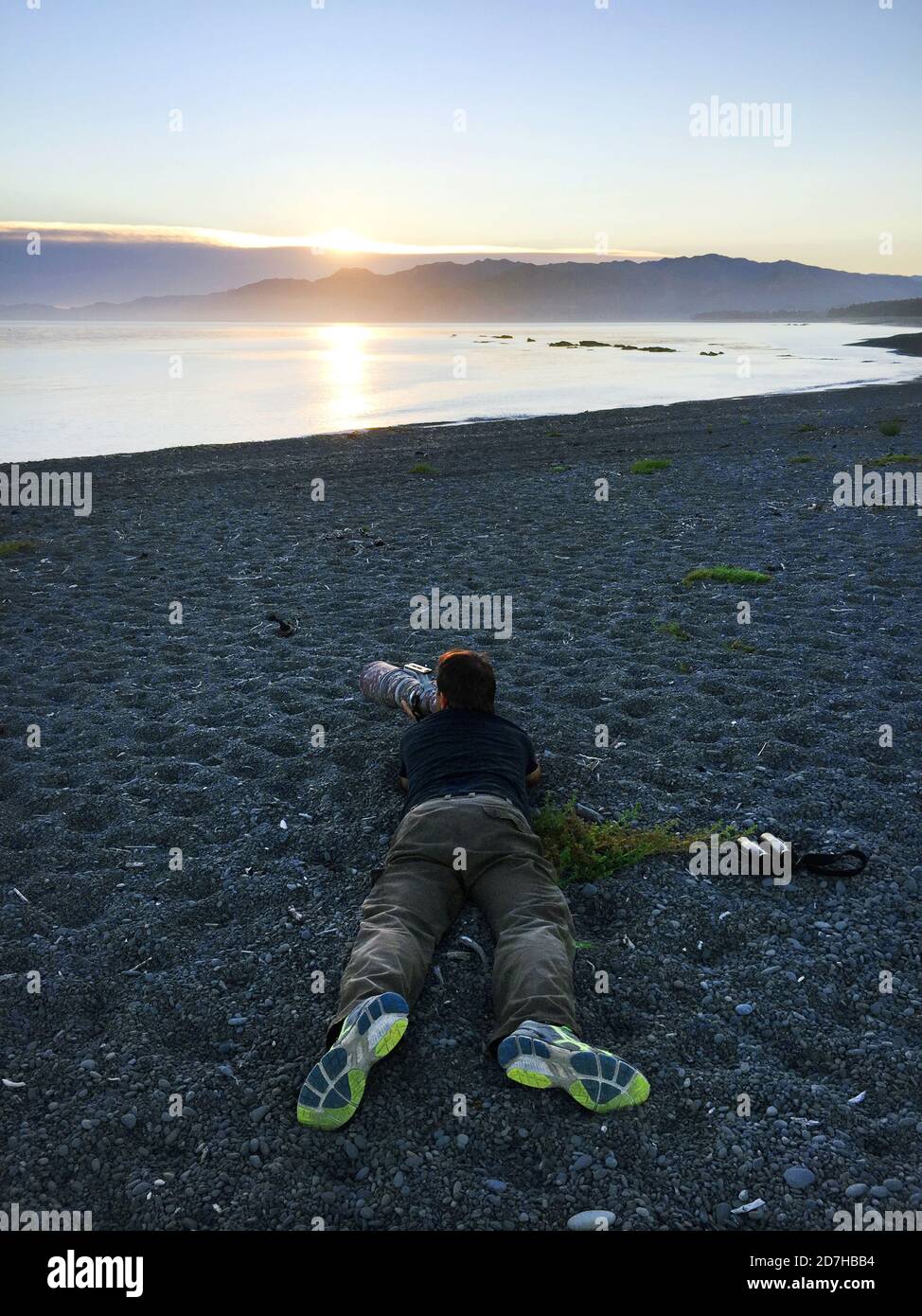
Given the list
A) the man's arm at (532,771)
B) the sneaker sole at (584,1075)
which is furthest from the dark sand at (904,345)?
the sneaker sole at (584,1075)

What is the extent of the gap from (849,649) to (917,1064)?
5.98 metres

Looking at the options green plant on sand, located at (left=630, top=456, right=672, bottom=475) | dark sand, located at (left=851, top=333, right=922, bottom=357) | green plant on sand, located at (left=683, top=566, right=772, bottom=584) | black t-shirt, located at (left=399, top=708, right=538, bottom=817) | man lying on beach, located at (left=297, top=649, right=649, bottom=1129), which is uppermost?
dark sand, located at (left=851, top=333, right=922, bottom=357)

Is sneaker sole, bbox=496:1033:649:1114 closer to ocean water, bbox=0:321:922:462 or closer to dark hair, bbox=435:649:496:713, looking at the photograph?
dark hair, bbox=435:649:496:713

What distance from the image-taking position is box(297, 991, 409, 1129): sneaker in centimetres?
415

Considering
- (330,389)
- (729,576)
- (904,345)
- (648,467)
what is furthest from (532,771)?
(904,345)

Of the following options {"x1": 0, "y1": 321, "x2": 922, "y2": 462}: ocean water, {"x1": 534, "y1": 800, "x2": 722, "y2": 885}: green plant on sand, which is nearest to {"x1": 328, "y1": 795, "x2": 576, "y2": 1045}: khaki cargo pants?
{"x1": 534, "y1": 800, "x2": 722, "y2": 885}: green plant on sand

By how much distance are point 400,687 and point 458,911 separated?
2.94m

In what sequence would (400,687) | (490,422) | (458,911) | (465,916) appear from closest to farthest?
1. (458,911)
2. (465,916)
3. (400,687)
4. (490,422)

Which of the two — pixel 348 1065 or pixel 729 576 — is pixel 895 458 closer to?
pixel 729 576

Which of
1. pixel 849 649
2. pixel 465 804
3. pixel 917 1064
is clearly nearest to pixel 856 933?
pixel 917 1064

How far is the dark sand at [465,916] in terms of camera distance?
3994 mm

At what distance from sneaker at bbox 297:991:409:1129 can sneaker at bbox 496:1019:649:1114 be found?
589mm

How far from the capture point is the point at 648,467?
22.0 m
